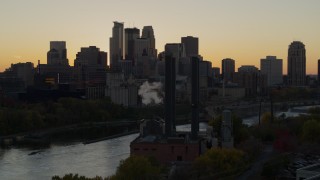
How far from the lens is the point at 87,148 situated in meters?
15.2

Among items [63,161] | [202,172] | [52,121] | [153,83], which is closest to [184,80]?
[153,83]

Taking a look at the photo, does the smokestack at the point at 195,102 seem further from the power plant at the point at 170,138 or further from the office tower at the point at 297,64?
the office tower at the point at 297,64

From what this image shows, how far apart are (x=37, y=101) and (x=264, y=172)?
63.7 ft

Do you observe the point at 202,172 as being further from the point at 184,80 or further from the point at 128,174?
the point at 184,80

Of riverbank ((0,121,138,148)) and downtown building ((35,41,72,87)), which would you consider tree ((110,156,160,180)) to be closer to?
riverbank ((0,121,138,148))

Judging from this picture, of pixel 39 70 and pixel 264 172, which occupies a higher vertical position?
pixel 39 70

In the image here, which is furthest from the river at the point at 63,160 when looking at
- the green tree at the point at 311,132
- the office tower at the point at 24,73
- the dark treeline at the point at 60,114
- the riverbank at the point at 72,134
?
the office tower at the point at 24,73

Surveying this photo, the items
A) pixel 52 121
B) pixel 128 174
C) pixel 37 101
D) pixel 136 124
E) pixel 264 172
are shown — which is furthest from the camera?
pixel 37 101

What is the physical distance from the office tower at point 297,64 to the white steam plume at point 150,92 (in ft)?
60.4

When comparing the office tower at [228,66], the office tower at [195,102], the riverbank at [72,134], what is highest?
the office tower at [228,66]

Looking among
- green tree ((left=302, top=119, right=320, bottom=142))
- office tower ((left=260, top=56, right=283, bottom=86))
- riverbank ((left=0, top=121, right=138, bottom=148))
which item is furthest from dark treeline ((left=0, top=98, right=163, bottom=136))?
office tower ((left=260, top=56, right=283, bottom=86))

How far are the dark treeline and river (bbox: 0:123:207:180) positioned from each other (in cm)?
340

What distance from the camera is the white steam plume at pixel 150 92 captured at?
30.5 m

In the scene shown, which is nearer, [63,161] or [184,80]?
[63,161]
